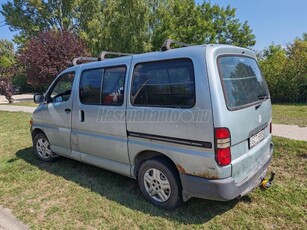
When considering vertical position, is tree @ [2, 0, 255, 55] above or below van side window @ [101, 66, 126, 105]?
above

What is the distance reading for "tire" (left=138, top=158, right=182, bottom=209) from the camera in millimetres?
3057

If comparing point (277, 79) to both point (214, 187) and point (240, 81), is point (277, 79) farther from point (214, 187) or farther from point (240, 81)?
point (214, 187)

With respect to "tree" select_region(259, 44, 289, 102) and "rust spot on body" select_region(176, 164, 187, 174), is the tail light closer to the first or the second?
"rust spot on body" select_region(176, 164, 187, 174)

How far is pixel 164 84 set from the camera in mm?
3004

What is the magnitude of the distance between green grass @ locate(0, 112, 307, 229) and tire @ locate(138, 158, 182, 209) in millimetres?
122

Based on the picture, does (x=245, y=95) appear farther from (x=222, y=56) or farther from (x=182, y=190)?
(x=182, y=190)

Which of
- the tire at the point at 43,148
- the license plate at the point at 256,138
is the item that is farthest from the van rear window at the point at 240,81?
the tire at the point at 43,148

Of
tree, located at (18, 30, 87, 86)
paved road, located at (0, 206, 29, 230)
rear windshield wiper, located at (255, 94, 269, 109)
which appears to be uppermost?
tree, located at (18, 30, 87, 86)

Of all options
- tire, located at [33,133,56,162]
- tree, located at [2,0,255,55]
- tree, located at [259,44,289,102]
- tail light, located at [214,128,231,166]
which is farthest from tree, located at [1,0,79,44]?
tail light, located at [214,128,231,166]

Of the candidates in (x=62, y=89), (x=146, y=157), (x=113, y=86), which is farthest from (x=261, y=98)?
(x=62, y=89)

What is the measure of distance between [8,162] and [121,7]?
1655 centimetres

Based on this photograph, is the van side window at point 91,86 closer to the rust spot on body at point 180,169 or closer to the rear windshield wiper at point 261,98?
the rust spot on body at point 180,169

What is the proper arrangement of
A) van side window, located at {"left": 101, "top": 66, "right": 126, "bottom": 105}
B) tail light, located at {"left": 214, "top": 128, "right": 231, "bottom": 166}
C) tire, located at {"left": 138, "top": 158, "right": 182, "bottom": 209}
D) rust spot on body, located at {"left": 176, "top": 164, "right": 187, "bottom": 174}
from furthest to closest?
van side window, located at {"left": 101, "top": 66, "right": 126, "bottom": 105} → tire, located at {"left": 138, "top": 158, "right": 182, "bottom": 209} → rust spot on body, located at {"left": 176, "top": 164, "right": 187, "bottom": 174} → tail light, located at {"left": 214, "top": 128, "right": 231, "bottom": 166}

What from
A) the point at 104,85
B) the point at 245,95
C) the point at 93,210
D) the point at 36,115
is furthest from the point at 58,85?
the point at 245,95
